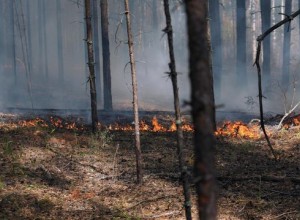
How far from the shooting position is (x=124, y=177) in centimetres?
1111

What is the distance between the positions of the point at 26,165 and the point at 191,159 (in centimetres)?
467

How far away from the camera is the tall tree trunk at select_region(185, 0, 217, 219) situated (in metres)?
3.17

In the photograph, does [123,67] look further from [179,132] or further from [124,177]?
[179,132]

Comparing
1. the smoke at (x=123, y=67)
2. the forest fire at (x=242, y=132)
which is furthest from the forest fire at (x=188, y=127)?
the smoke at (x=123, y=67)

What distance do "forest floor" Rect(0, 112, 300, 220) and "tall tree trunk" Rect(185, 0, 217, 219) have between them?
17.5 ft

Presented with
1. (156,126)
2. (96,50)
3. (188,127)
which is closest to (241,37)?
(96,50)

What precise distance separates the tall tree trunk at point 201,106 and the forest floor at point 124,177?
17.5 ft

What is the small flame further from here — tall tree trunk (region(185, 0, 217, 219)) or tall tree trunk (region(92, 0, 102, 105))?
tall tree trunk (region(92, 0, 102, 105))

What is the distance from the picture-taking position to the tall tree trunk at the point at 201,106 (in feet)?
10.4

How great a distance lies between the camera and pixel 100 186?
10.5 meters

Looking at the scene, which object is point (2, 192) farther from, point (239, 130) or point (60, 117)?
point (60, 117)

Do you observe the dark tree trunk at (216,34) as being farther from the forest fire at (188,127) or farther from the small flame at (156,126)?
the forest fire at (188,127)

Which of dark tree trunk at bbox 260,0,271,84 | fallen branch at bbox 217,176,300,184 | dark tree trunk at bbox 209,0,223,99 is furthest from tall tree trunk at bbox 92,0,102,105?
fallen branch at bbox 217,176,300,184

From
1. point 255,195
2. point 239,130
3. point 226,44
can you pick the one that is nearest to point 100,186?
point 255,195
